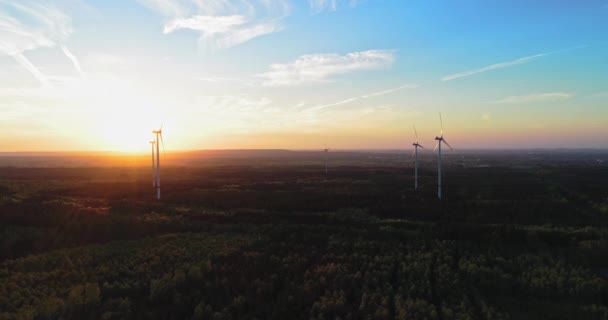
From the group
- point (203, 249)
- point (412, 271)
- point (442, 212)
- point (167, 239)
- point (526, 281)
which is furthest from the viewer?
point (442, 212)

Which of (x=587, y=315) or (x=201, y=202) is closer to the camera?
(x=587, y=315)

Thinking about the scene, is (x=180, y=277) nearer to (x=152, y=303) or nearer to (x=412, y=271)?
(x=152, y=303)

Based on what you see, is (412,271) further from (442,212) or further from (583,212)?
(583,212)

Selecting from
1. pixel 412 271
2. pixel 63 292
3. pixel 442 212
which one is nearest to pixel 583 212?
pixel 442 212

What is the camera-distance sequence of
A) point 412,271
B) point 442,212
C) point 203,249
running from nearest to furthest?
point 412,271 < point 203,249 < point 442,212

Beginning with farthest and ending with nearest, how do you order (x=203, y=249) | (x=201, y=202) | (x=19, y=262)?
1. (x=201, y=202)
2. (x=203, y=249)
3. (x=19, y=262)

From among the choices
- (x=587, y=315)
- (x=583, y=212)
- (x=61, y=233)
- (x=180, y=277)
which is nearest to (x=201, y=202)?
(x=61, y=233)

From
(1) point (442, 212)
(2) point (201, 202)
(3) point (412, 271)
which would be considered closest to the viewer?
(3) point (412, 271)

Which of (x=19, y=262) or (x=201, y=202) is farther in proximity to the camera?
(x=201, y=202)

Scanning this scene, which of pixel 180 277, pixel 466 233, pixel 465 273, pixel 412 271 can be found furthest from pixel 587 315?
pixel 180 277
